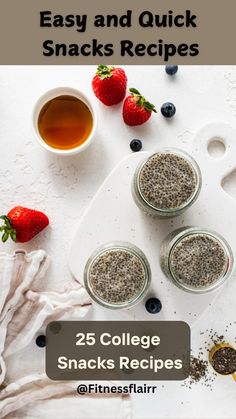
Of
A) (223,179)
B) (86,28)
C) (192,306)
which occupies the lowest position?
(192,306)

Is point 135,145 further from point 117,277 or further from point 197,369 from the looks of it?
point 197,369

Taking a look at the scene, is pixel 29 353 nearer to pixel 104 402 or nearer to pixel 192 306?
pixel 104 402

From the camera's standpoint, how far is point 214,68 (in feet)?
5.54

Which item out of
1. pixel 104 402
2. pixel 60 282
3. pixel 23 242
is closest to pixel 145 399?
pixel 104 402

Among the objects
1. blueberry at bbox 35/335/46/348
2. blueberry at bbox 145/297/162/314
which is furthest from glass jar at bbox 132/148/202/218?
blueberry at bbox 35/335/46/348

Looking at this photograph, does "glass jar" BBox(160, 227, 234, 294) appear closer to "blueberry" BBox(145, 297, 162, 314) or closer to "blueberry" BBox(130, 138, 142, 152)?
"blueberry" BBox(145, 297, 162, 314)

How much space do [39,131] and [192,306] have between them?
66cm

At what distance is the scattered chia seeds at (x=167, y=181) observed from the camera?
4.92 feet

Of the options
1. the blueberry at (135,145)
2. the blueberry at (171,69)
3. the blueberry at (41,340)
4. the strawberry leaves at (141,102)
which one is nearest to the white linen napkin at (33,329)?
the blueberry at (41,340)

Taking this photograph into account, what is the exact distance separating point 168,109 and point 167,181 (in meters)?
0.25

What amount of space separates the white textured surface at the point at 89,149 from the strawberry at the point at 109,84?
5 centimetres

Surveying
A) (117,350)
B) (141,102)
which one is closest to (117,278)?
(117,350)

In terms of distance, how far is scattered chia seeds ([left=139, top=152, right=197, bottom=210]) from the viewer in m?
1.50

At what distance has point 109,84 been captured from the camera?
161 centimetres
